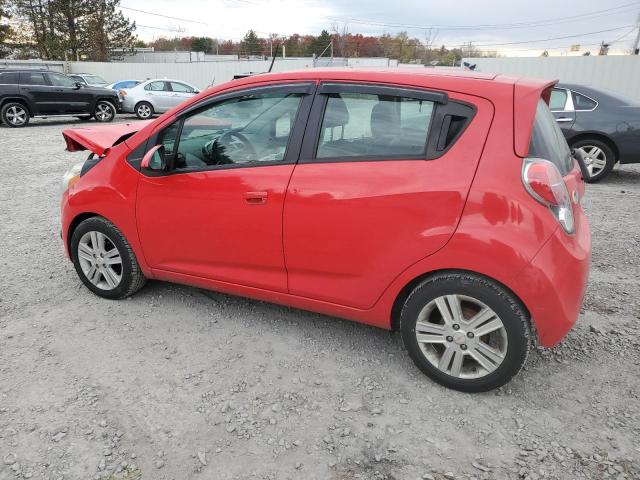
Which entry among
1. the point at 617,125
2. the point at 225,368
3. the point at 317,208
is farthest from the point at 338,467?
the point at 617,125

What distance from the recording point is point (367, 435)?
235 cm

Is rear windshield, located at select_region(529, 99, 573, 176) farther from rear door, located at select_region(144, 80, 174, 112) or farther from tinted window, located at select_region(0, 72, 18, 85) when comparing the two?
rear door, located at select_region(144, 80, 174, 112)

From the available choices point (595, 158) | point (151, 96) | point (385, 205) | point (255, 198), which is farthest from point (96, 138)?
point (151, 96)

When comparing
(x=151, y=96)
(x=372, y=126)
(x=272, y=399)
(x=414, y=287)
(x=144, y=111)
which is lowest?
(x=272, y=399)

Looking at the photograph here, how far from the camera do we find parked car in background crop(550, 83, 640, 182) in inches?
279

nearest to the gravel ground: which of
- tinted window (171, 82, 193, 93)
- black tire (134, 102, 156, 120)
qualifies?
black tire (134, 102, 156, 120)

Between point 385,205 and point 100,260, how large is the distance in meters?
2.32

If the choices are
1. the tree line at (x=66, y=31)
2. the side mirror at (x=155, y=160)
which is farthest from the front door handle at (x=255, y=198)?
the tree line at (x=66, y=31)

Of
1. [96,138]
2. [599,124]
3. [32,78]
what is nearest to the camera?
[96,138]

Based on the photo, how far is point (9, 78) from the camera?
14297 millimetres

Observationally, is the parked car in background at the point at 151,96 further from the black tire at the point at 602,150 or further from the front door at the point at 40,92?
the black tire at the point at 602,150

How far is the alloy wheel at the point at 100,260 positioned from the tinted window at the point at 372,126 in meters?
1.88

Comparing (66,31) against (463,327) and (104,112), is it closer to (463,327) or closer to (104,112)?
(104,112)

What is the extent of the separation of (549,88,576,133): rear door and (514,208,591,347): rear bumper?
5.73 metres
